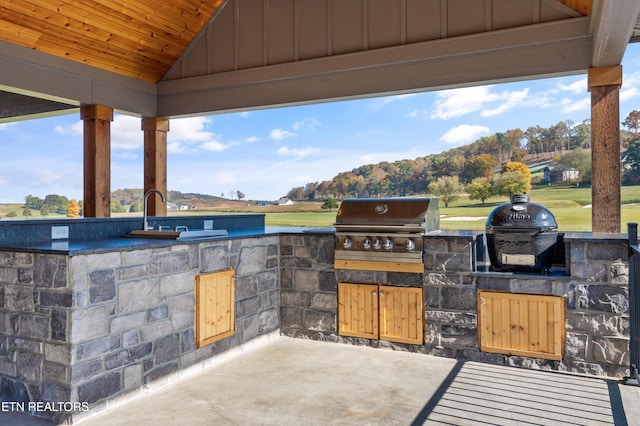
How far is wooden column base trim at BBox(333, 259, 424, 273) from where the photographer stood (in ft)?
12.8

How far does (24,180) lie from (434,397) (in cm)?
851

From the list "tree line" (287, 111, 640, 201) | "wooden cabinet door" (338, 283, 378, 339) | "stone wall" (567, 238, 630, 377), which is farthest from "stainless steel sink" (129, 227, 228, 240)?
"stone wall" (567, 238, 630, 377)

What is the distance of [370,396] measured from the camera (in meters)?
3.04

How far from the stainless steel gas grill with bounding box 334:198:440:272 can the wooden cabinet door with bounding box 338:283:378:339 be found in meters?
0.20

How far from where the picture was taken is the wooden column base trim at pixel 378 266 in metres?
3.92

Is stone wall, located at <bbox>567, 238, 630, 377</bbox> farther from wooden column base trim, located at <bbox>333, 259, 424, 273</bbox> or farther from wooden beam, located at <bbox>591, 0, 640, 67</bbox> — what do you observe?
wooden beam, located at <bbox>591, 0, 640, 67</bbox>

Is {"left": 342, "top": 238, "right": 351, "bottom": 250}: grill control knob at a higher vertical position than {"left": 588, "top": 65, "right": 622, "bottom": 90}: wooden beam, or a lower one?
lower

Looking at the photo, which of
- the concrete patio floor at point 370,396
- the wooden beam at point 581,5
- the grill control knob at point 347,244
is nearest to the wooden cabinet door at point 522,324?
the concrete patio floor at point 370,396

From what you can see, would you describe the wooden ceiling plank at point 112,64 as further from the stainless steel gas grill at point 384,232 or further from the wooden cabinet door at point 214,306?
the stainless steel gas grill at point 384,232

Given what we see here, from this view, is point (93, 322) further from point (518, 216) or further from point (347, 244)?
point (518, 216)

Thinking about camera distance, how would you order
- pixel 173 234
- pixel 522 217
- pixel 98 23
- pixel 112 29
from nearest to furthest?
1. pixel 173 234
2. pixel 522 217
3. pixel 98 23
4. pixel 112 29

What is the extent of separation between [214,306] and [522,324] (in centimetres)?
229

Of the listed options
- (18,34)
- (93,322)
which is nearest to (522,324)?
(93,322)

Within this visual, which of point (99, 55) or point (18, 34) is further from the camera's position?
point (99, 55)
